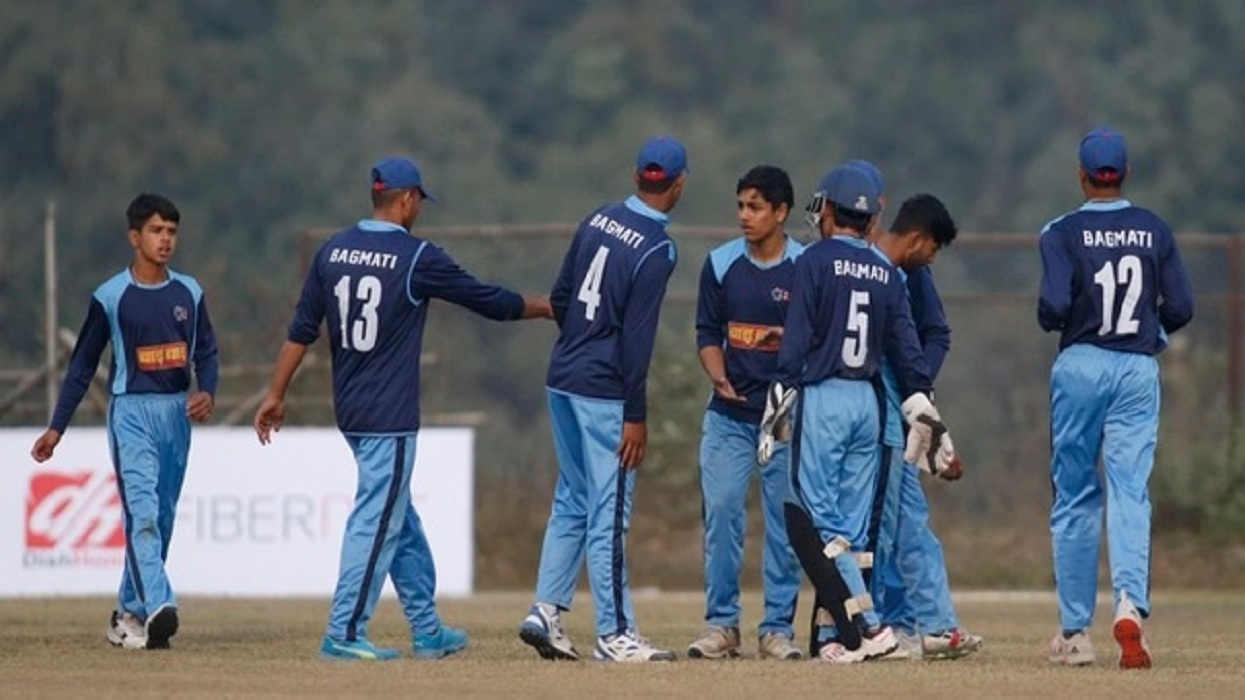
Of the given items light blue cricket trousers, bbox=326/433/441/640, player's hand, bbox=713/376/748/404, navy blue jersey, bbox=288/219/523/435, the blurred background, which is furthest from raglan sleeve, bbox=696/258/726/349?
the blurred background

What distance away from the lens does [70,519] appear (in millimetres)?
24078

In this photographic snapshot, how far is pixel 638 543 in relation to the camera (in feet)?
89.6

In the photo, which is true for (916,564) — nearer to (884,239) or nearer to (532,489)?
(884,239)

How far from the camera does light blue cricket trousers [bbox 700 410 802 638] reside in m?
15.2

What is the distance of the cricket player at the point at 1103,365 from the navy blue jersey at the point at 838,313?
2.56 ft

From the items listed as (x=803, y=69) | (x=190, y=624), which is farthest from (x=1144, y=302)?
(x=803, y=69)

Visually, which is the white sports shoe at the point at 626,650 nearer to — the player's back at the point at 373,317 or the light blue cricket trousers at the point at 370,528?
the light blue cricket trousers at the point at 370,528

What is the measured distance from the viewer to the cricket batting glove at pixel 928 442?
47.8 ft

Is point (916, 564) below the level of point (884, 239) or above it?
below

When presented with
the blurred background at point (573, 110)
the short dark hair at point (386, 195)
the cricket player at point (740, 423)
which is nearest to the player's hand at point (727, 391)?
the cricket player at point (740, 423)

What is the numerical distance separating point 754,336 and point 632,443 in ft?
3.28

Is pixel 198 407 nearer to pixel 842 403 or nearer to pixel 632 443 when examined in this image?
pixel 632 443

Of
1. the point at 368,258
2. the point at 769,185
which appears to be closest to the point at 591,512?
the point at 368,258

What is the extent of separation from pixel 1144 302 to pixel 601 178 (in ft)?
124
